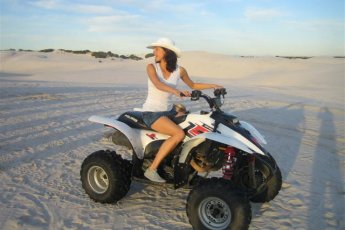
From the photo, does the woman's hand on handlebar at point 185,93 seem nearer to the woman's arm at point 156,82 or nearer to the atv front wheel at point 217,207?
the woman's arm at point 156,82

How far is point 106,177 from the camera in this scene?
201 inches

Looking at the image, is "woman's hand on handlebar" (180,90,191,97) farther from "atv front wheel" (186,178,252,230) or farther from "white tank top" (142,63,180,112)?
"atv front wheel" (186,178,252,230)

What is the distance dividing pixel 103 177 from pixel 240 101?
10.1m

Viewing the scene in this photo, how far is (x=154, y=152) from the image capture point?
482 cm

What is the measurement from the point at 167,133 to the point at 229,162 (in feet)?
2.44

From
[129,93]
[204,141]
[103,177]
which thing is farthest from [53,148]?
[129,93]

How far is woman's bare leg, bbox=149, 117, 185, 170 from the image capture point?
4453 millimetres

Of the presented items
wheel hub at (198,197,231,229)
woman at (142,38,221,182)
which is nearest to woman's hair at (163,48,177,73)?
woman at (142,38,221,182)

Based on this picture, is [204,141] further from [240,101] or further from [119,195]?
[240,101]

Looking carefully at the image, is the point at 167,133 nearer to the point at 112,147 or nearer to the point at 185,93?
the point at 185,93

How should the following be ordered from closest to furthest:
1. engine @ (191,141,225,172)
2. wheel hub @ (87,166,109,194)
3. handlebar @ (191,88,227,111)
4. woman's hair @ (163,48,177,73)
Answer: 1. handlebar @ (191,88,227,111)
2. engine @ (191,141,225,172)
3. woman's hair @ (163,48,177,73)
4. wheel hub @ (87,166,109,194)

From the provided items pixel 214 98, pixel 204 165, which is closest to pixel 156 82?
pixel 214 98

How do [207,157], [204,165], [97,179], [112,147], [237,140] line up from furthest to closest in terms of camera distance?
[112,147]
[97,179]
[204,165]
[207,157]
[237,140]

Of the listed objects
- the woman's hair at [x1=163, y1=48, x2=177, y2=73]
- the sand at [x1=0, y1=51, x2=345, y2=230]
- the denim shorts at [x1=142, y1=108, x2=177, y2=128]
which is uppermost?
the woman's hair at [x1=163, y1=48, x2=177, y2=73]
